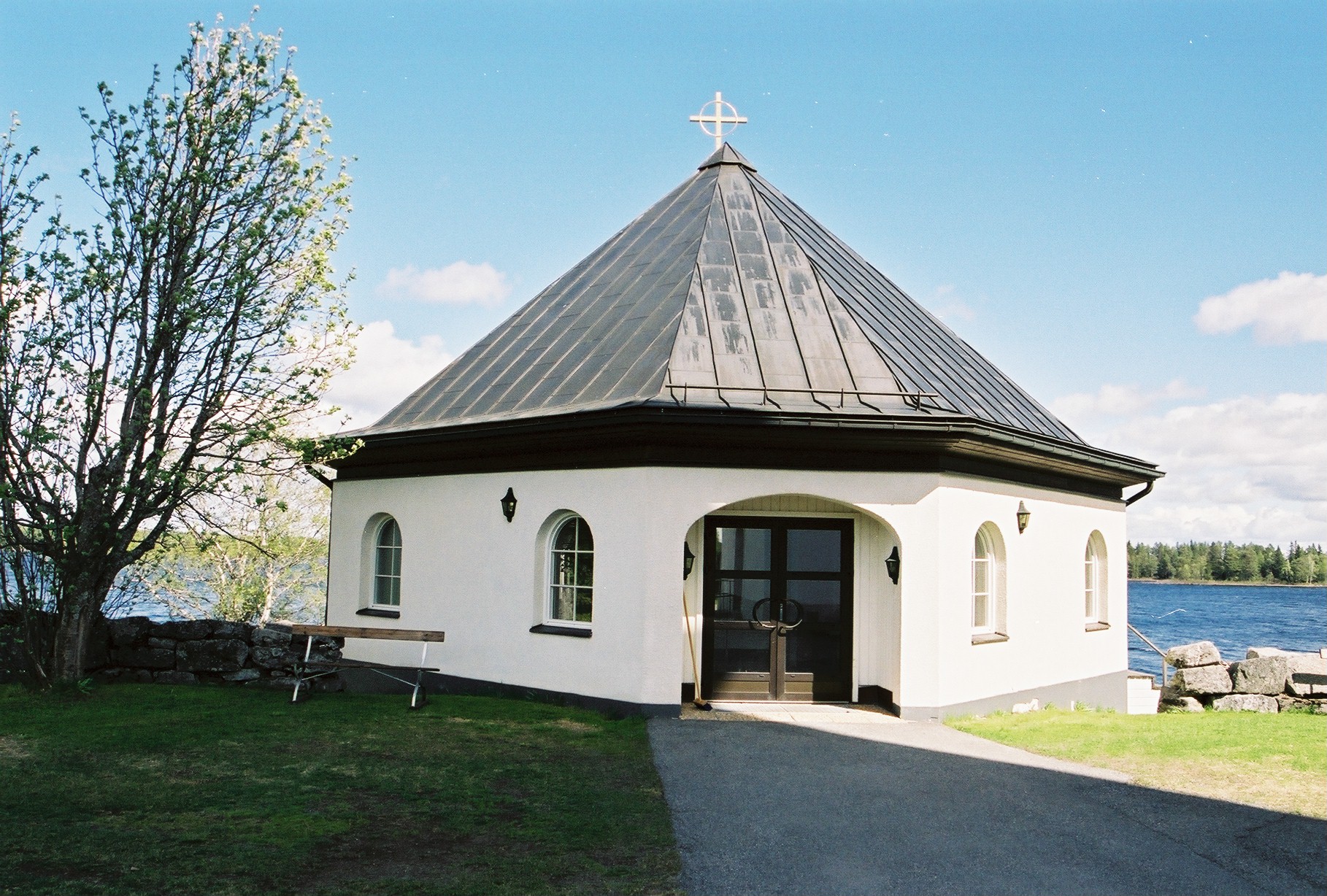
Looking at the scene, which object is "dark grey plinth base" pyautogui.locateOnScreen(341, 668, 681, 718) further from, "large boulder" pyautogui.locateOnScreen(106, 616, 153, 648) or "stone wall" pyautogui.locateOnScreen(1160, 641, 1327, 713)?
"stone wall" pyautogui.locateOnScreen(1160, 641, 1327, 713)

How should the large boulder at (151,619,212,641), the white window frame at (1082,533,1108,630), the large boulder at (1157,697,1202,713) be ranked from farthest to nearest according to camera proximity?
the large boulder at (1157,697,1202,713) < the white window frame at (1082,533,1108,630) < the large boulder at (151,619,212,641)

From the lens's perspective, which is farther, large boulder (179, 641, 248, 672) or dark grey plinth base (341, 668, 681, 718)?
large boulder (179, 641, 248, 672)

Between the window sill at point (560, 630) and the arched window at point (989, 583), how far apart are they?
A: 444 centimetres

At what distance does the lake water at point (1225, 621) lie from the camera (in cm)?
5219

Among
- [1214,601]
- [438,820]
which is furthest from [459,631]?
[1214,601]

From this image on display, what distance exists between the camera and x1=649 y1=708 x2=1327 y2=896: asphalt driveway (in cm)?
554

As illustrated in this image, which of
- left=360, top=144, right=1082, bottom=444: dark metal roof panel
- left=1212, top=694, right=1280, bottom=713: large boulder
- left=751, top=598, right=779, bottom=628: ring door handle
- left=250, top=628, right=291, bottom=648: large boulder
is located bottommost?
left=1212, top=694, right=1280, bottom=713: large boulder

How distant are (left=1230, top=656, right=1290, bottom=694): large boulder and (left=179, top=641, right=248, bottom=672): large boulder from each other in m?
14.8

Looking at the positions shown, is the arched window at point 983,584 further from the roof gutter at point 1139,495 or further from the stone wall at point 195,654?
the stone wall at point 195,654

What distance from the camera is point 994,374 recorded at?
47.0 feet

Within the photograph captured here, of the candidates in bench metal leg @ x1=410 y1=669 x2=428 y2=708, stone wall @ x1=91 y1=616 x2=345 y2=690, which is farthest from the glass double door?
stone wall @ x1=91 y1=616 x2=345 y2=690

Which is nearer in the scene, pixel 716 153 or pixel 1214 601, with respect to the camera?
pixel 716 153

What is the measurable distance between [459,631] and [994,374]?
806 centimetres

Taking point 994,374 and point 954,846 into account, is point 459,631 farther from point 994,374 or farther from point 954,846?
point 994,374
